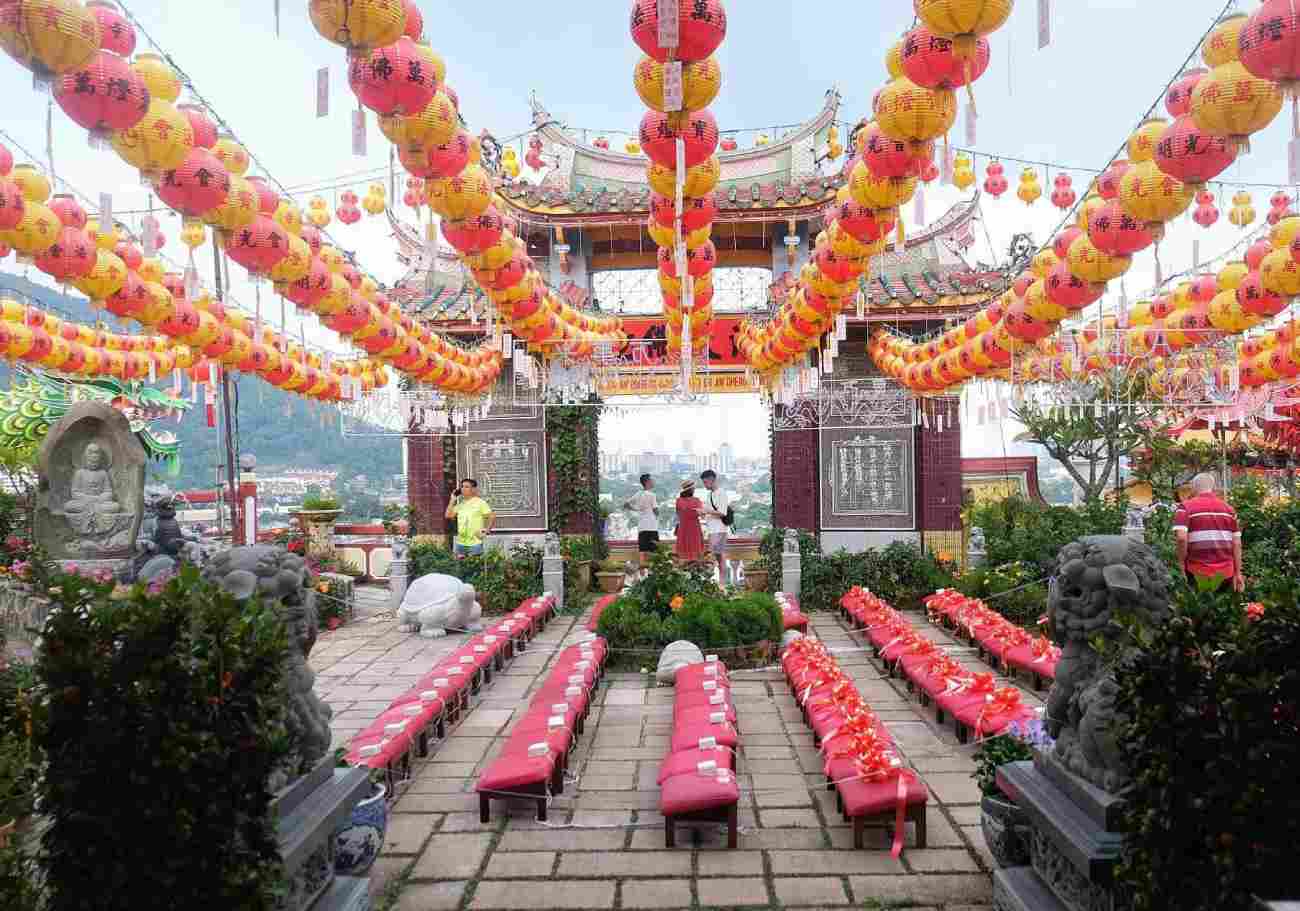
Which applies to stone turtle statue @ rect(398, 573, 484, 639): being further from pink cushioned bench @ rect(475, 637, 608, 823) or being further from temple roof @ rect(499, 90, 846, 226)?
temple roof @ rect(499, 90, 846, 226)

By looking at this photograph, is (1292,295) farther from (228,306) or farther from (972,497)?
(228,306)

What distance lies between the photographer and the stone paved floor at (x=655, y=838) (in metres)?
3.95

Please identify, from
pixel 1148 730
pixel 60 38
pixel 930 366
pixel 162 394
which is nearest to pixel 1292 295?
pixel 930 366

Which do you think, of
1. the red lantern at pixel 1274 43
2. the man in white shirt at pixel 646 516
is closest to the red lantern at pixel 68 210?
the red lantern at pixel 1274 43

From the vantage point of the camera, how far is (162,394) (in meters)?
19.4

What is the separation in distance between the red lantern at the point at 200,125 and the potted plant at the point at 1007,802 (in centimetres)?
526

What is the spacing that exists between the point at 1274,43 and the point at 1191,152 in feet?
2.76

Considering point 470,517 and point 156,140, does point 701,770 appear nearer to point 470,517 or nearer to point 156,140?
point 156,140

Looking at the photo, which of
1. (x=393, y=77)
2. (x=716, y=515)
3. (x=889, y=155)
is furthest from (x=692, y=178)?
(x=716, y=515)

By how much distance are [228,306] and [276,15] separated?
6.16m

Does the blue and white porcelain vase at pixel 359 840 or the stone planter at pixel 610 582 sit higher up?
the blue and white porcelain vase at pixel 359 840

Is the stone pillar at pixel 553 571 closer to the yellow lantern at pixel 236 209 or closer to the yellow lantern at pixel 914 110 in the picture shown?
the yellow lantern at pixel 236 209

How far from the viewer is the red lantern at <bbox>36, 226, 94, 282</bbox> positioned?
6305 millimetres

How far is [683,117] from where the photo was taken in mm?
4645
